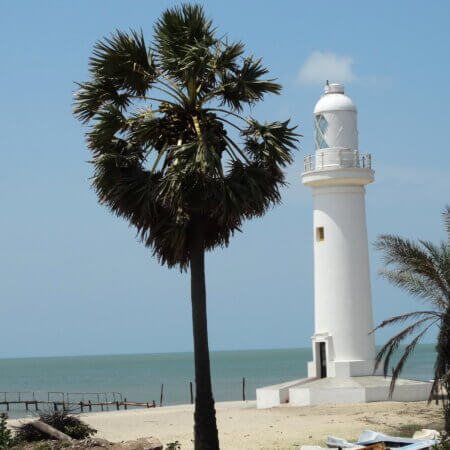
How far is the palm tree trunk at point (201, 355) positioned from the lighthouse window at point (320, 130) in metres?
14.8

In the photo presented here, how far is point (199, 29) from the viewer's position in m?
18.7

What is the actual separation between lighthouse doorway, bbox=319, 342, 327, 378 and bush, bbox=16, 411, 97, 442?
1253 centimetres

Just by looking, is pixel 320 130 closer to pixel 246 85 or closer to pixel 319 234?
pixel 319 234

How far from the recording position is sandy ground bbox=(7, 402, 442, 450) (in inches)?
916

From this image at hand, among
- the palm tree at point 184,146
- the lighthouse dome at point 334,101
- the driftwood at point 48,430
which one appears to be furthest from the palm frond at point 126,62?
the lighthouse dome at point 334,101

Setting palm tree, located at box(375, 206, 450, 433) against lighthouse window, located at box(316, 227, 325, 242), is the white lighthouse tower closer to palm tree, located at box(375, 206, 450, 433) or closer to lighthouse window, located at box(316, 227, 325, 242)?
lighthouse window, located at box(316, 227, 325, 242)

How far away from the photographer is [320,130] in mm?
32344

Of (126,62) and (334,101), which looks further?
(334,101)

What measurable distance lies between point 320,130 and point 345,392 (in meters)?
9.18

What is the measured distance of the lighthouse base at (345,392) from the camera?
29359 millimetres

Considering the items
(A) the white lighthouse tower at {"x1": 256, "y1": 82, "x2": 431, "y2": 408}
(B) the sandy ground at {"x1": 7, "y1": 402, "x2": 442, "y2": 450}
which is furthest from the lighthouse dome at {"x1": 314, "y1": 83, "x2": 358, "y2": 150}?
(B) the sandy ground at {"x1": 7, "y1": 402, "x2": 442, "y2": 450}

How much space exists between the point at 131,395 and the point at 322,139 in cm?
5412

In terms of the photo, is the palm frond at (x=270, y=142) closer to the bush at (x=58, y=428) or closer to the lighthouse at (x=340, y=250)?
the bush at (x=58, y=428)

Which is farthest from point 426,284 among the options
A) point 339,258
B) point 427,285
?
point 339,258
